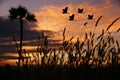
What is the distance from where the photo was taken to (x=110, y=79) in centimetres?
639

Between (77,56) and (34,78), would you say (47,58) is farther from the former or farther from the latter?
(34,78)

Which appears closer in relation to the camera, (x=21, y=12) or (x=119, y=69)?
(x=119, y=69)

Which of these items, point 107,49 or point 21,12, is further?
point 21,12

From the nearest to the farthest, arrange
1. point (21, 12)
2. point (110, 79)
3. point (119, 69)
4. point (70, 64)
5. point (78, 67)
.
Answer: point (110, 79), point (119, 69), point (78, 67), point (70, 64), point (21, 12)

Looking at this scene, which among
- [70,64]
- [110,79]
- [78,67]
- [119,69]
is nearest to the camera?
[110,79]

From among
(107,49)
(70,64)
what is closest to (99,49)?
(107,49)

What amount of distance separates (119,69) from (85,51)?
6.23 feet

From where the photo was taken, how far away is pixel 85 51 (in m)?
9.15

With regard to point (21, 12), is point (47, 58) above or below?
below

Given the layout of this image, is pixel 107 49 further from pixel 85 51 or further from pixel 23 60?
pixel 23 60

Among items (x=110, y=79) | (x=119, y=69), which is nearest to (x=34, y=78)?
(x=110, y=79)

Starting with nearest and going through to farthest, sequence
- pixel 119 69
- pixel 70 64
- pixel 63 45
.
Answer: pixel 119 69 → pixel 70 64 → pixel 63 45

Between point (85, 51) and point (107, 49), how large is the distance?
27.1 inches

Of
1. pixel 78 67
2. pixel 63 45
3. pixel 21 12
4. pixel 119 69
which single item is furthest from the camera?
pixel 21 12
